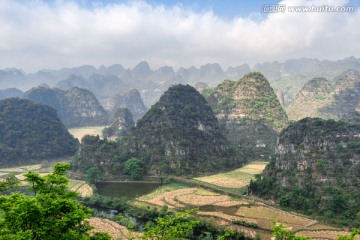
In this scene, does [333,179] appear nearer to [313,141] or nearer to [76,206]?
[313,141]

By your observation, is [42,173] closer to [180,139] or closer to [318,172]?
[180,139]

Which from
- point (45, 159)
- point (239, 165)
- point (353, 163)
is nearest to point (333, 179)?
point (353, 163)

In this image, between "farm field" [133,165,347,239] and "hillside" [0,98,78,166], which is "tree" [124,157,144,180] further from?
"hillside" [0,98,78,166]

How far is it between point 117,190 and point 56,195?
48.3 meters

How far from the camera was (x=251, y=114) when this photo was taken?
4222 inches

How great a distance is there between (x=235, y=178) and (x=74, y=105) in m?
135

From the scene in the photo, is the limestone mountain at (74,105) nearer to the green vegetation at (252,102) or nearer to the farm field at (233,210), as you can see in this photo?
the green vegetation at (252,102)

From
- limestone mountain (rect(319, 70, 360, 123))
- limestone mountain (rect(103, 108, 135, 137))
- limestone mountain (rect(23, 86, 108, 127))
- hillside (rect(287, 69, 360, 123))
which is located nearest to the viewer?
limestone mountain (rect(103, 108, 135, 137))

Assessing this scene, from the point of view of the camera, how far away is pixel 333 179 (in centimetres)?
5075

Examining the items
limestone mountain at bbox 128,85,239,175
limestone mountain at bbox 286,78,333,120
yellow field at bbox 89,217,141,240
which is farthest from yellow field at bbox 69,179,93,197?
limestone mountain at bbox 286,78,333,120

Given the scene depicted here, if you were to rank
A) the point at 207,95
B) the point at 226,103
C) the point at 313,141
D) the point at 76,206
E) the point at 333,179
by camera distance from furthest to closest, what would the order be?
the point at 207,95 → the point at 226,103 → the point at 313,141 → the point at 333,179 → the point at 76,206

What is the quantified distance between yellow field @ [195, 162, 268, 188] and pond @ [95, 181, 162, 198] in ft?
37.5

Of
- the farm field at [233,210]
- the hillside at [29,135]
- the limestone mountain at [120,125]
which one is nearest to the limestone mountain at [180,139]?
the farm field at [233,210]

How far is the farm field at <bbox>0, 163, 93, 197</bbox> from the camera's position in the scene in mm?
62406
